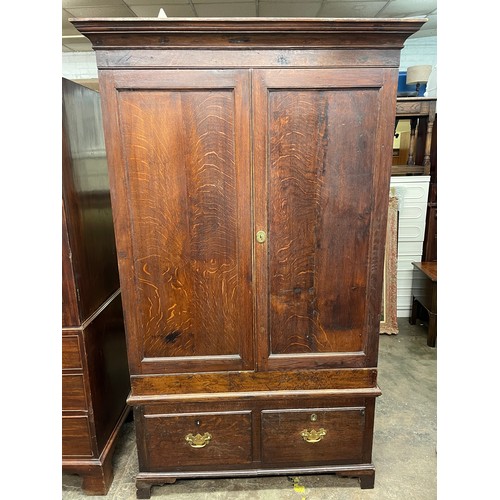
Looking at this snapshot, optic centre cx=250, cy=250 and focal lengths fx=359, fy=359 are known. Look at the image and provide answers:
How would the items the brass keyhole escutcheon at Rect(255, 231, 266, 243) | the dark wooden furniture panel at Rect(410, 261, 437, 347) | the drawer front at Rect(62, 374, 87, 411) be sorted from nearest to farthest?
the brass keyhole escutcheon at Rect(255, 231, 266, 243), the drawer front at Rect(62, 374, 87, 411), the dark wooden furniture panel at Rect(410, 261, 437, 347)

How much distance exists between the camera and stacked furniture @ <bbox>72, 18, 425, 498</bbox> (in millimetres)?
1249

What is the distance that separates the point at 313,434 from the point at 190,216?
1099 millimetres

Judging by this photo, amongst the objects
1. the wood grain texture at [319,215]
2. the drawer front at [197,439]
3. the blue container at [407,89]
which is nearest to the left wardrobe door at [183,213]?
the wood grain texture at [319,215]

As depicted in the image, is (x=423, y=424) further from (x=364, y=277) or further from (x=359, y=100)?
(x=359, y=100)

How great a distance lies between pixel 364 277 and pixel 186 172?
815 millimetres

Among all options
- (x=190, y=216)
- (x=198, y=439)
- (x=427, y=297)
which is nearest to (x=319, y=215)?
(x=190, y=216)

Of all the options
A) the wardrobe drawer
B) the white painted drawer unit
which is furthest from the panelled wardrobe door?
the white painted drawer unit

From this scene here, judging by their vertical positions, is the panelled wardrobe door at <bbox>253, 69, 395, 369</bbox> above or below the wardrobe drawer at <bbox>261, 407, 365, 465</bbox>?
above

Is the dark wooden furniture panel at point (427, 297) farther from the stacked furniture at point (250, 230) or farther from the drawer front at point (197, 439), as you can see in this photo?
the drawer front at point (197, 439)

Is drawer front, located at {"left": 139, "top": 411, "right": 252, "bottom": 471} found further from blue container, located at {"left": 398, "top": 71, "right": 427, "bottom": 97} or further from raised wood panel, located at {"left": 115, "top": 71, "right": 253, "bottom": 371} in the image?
blue container, located at {"left": 398, "top": 71, "right": 427, "bottom": 97}

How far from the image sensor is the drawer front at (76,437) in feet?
5.10

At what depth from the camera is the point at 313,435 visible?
5.23 ft

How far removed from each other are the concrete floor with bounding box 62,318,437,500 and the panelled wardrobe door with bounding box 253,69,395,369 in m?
0.61

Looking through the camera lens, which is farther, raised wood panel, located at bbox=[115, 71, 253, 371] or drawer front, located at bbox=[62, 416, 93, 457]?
drawer front, located at bbox=[62, 416, 93, 457]
